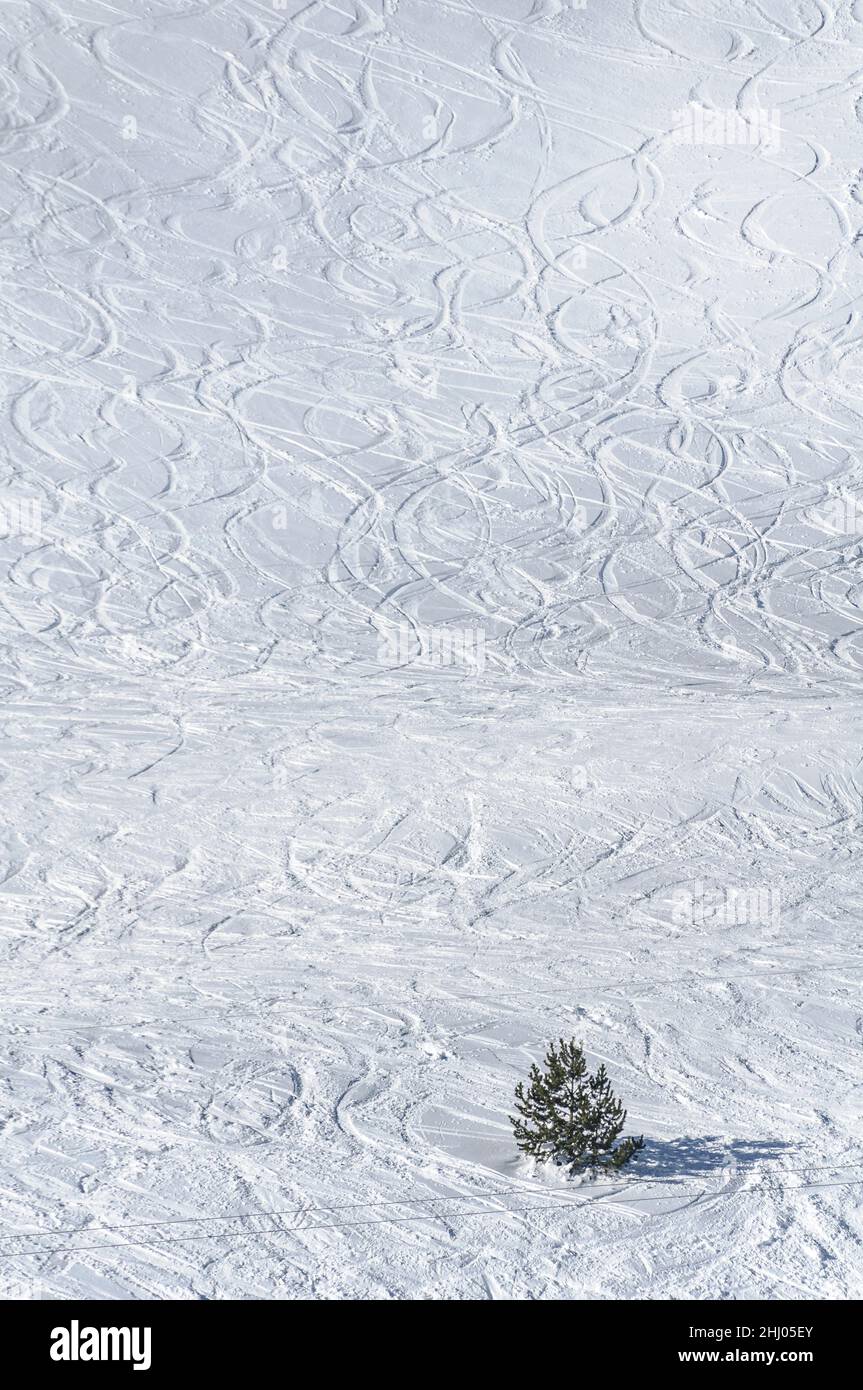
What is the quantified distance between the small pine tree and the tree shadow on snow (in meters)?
0.08

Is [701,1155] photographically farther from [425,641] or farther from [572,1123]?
[425,641]

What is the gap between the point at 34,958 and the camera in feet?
27.9

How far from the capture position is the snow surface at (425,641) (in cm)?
607

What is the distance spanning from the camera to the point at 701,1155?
6.18 metres

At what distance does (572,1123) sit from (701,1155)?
0.55 m

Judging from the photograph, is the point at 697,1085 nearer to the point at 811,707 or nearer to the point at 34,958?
the point at 34,958

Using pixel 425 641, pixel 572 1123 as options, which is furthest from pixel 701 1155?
pixel 425 641

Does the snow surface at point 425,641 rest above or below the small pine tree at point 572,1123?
above

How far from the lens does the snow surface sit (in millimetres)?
6066

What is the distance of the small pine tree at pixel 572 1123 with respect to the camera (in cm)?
603

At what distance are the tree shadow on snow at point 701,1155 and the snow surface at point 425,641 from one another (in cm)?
2

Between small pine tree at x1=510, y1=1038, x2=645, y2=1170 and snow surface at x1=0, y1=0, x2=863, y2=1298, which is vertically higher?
snow surface at x1=0, y1=0, x2=863, y2=1298

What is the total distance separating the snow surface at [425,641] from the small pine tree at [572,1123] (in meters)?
0.10

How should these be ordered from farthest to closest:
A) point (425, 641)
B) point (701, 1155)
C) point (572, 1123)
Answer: point (425, 641) → point (701, 1155) → point (572, 1123)
